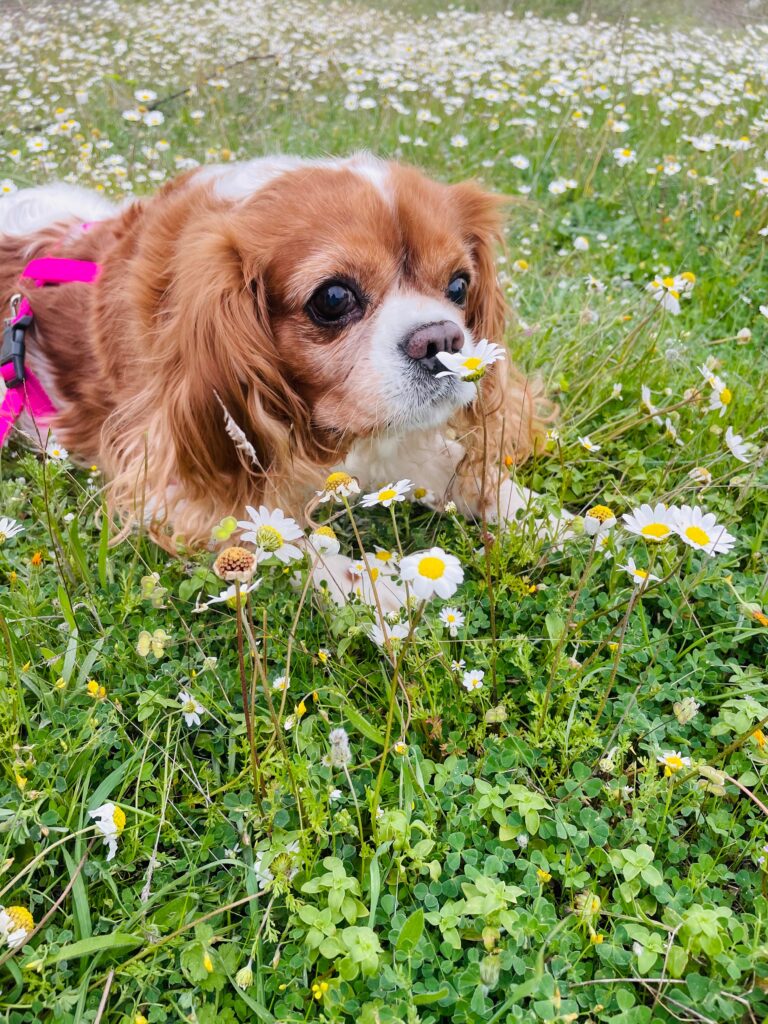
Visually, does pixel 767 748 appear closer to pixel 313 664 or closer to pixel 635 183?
pixel 313 664

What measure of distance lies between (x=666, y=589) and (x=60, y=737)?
5.38 feet

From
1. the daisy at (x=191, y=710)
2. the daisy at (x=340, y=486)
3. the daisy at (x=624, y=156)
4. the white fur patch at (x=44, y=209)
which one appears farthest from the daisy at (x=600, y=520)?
the daisy at (x=624, y=156)

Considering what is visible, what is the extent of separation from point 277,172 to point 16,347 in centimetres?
114

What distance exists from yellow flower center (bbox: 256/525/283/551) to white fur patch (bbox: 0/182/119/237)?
9.34 feet

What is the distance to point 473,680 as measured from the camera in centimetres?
183

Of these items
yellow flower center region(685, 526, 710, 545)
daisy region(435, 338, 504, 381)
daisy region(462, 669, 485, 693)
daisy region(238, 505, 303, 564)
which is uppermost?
daisy region(435, 338, 504, 381)

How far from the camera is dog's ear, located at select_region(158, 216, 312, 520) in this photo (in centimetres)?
233

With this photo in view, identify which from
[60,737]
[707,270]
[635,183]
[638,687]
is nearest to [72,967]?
[60,737]

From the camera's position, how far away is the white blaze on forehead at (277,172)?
2428 millimetres

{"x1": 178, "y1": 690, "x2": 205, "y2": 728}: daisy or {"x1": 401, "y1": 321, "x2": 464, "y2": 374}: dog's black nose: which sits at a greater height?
{"x1": 401, "y1": 321, "x2": 464, "y2": 374}: dog's black nose

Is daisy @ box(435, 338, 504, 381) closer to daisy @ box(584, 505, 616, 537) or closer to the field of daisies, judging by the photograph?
the field of daisies

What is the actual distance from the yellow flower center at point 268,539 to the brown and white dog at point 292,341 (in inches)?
28.0

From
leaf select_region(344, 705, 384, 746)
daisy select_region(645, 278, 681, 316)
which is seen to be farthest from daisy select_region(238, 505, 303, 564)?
daisy select_region(645, 278, 681, 316)

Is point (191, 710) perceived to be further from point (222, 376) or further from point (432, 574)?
point (222, 376)
